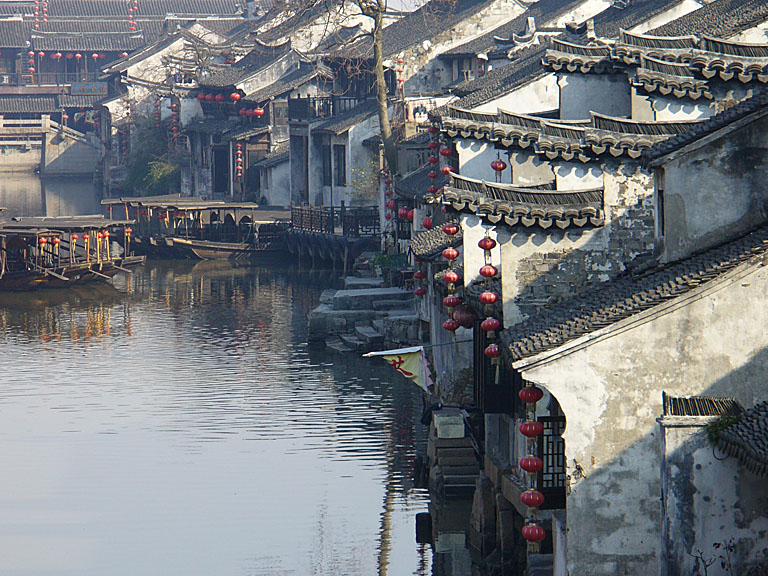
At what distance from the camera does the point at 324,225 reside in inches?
2373

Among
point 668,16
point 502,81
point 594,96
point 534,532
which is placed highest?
point 668,16

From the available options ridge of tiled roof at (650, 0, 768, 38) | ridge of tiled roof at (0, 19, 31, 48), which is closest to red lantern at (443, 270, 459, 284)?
ridge of tiled roof at (650, 0, 768, 38)

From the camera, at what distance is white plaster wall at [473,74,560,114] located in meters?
36.4

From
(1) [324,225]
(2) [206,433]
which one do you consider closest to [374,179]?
(1) [324,225]

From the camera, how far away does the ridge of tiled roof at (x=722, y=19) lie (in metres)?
29.0

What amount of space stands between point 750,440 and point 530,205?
671cm

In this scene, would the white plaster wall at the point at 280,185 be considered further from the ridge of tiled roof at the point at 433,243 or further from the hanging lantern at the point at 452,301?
the hanging lantern at the point at 452,301

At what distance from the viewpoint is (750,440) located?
14.5 metres

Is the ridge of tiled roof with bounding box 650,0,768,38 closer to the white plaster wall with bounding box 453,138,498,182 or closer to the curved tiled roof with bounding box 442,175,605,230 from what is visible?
the white plaster wall with bounding box 453,138,498,182

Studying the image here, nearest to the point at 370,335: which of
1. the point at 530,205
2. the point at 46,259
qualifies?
the point at 530,205

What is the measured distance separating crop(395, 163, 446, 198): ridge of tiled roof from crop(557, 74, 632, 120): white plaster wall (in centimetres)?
790

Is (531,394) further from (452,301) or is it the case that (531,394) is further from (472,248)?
(472,248)

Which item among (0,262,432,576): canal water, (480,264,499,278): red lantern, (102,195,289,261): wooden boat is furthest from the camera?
(102,195,289,261): wooden boat

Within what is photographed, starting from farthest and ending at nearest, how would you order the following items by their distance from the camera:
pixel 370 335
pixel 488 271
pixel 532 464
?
1. pixel 370 335
2. pixel 488 271
3. pixel 532 464
